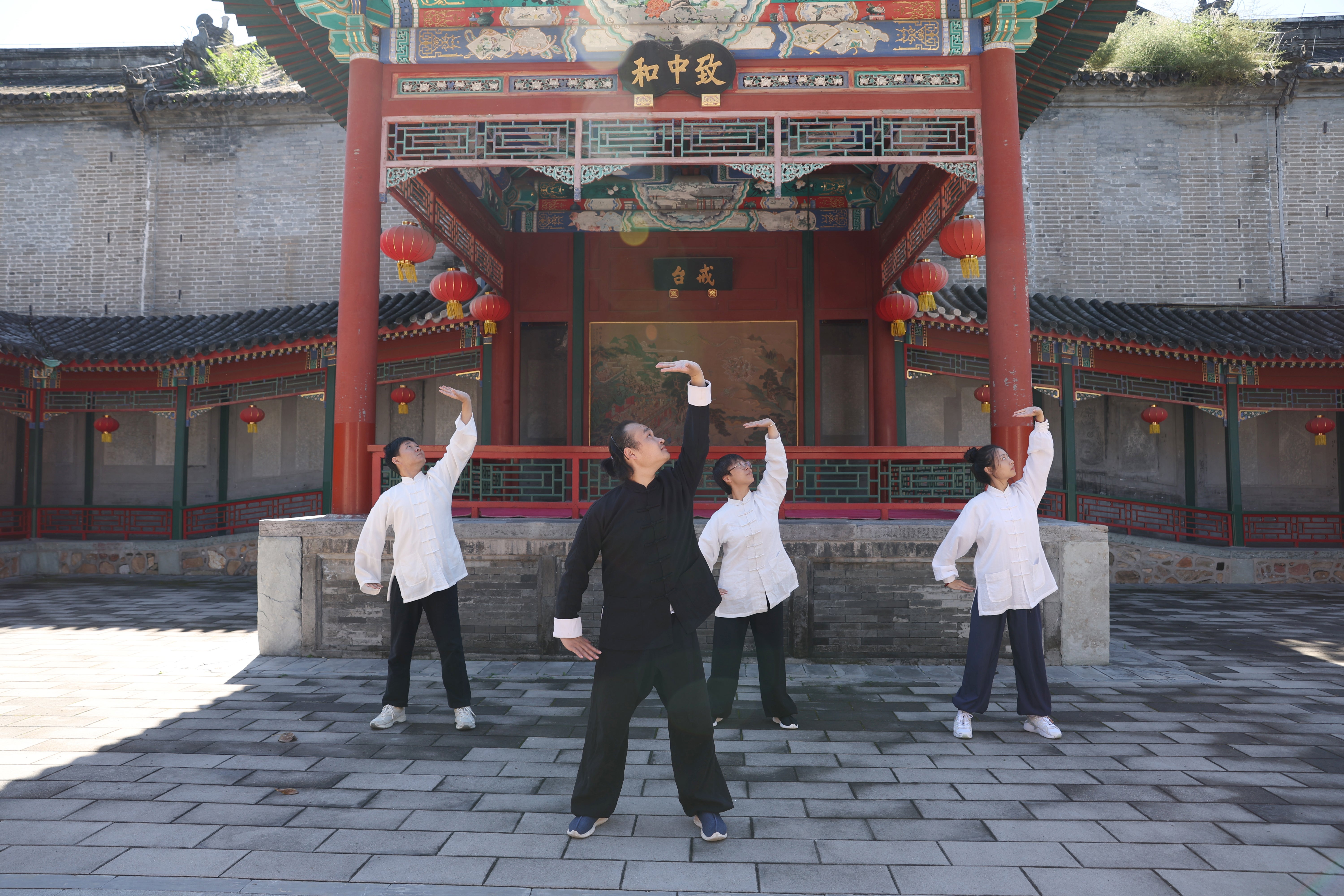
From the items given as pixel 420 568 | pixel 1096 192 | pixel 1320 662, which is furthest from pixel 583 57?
pixel 1096 192

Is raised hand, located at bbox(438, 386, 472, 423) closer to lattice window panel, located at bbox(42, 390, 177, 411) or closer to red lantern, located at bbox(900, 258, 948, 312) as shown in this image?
red lantern, located at bbox(900, 258, 948, 312)

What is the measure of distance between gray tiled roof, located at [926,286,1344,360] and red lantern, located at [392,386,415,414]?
731cm

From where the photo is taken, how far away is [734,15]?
19.2 feet

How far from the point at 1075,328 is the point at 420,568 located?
9447 millimetres

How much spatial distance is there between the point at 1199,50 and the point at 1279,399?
672 cm

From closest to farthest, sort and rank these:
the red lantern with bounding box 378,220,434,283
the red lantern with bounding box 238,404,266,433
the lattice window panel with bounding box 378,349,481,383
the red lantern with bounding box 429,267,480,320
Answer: the red lantern with bounding box 378,220,434,283
the red lantern with bounding box 429,267,480,320
the lattice window panel with bounding box 378,349,481,383
the red lantern with bounding box 238,404,266,433

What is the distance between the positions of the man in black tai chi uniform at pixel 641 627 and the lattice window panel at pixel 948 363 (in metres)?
7.15

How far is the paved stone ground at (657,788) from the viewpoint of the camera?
2.37m

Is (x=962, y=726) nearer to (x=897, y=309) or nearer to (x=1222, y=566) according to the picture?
(x=897, y=309)

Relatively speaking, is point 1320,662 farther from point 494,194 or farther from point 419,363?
point 419,363

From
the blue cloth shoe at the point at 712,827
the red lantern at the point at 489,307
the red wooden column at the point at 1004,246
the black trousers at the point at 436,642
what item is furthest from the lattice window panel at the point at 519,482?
the blue cloth shoe at the point at 712,827

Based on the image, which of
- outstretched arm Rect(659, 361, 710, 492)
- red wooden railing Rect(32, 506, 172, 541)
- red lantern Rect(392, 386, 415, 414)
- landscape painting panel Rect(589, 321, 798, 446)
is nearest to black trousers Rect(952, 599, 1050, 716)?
outstretched arm Rect(659, 361, 710, 492)

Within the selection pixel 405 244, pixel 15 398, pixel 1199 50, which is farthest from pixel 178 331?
pixel 1199 50

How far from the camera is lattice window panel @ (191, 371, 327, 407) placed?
11227mm
